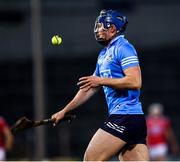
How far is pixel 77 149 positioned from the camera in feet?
99.3

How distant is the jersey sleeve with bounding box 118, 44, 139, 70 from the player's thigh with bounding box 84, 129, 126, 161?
74 cm

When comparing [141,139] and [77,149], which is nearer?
[141,139]

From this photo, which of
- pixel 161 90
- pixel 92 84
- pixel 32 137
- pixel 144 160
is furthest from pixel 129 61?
pixel 161 90

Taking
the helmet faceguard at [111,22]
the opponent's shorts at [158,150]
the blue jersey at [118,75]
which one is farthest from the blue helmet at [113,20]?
the opponent's shorts at [158,150]

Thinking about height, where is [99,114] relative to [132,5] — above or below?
below

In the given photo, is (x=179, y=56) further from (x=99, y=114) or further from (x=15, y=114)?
(x=15, y=114)

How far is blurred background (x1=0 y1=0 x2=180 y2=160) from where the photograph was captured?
31.0 metres

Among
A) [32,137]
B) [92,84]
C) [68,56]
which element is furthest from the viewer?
[68,56]

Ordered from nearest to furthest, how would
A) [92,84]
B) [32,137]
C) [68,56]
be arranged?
[92,84] → [32,137] → [68,56]

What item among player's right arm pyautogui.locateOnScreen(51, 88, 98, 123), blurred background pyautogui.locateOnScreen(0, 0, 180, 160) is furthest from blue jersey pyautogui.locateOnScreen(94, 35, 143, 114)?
blurred background pyautogui.locateOnScreen(0, 0, 180, 160)

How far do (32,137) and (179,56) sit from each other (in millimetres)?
6015

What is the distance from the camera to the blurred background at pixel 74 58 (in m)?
31.0

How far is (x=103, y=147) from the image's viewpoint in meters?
9.08

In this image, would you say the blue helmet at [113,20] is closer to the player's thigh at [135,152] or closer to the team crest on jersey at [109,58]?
the team crest on jersey at [109,58]
